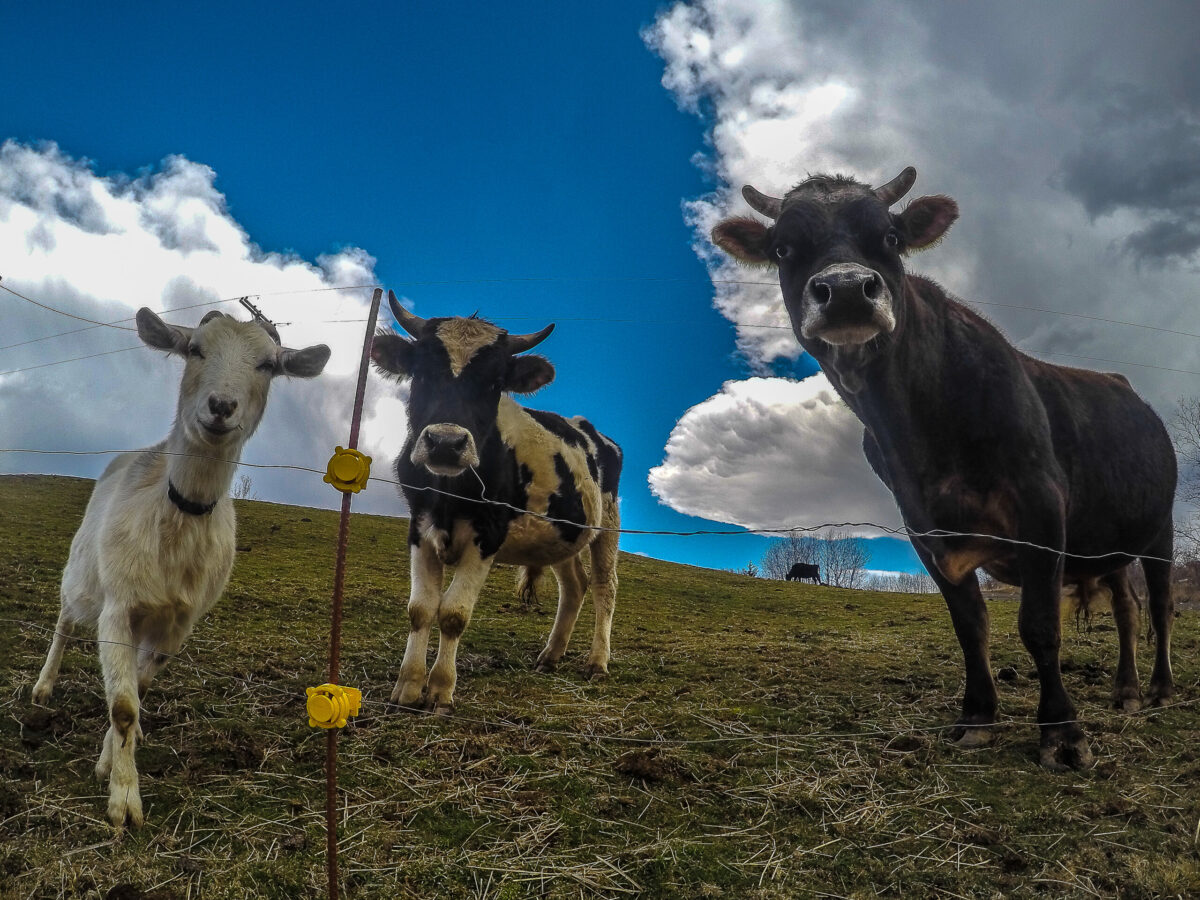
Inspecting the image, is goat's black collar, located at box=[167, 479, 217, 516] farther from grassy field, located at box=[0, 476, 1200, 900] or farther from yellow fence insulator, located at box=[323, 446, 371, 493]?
yellow fence insulator, located at box=[323, 446, 371, 493]

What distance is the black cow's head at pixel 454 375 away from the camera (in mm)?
4527

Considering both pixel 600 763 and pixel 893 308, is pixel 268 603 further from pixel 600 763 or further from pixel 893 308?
pixel 893 308

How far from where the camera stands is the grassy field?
2861mm

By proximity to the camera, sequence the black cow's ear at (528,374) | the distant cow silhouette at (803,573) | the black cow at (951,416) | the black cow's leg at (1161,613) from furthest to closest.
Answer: the distant cow silhouette at (803,573), the black cow's leg at (1161,613), the black cow's ear at (528,374), the black cow at (951,416)

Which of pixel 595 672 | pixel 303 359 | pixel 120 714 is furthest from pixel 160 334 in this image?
pixel 595 672

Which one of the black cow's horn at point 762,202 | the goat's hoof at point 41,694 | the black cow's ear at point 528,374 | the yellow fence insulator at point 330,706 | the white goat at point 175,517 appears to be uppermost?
the black cow's horn at point 762,202

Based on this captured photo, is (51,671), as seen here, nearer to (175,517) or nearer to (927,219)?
(175,517)

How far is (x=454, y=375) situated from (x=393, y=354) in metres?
0.72

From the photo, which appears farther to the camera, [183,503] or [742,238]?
[742,238]

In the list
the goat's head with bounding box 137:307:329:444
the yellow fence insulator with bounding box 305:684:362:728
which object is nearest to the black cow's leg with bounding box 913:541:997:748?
the yellow fence insulator with bounding box 305:684:362:728

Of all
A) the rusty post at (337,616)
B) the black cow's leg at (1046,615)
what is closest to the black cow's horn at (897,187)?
the black cow's leg at (1046,615)

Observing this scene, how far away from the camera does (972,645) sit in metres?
4.90

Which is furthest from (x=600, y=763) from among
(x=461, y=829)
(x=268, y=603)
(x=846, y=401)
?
(x=268, y=603)

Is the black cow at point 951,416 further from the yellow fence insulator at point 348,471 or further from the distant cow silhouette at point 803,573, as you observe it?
the distant cow silhouette at point 803,573
